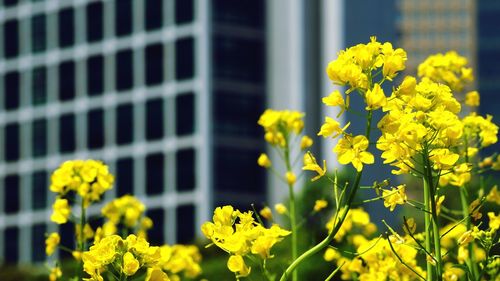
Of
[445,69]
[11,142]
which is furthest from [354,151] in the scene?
[11,142]

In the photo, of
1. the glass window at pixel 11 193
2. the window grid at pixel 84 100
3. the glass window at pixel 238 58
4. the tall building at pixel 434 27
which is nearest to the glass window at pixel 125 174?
the window grid at pixel 84 100

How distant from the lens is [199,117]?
55875 millimetres

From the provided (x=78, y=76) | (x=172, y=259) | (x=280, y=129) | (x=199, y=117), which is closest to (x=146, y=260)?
(x=172, y=259)

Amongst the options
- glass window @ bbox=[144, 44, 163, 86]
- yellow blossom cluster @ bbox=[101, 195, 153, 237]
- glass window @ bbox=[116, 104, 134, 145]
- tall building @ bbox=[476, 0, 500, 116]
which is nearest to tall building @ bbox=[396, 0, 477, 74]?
tall building @ bbox=[476, 0, 500, 116]

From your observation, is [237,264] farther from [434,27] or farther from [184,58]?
[434,27]

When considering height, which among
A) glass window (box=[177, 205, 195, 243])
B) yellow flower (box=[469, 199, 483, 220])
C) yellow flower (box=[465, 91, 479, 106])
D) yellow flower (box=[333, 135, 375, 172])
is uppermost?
yellow flower (box=[333, 135, 375, 172])

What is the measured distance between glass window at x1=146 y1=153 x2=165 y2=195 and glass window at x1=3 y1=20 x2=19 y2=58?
36.8 ft

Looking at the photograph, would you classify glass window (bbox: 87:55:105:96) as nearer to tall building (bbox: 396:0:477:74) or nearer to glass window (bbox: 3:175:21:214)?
glass window (bbox: 3:175:21:214)

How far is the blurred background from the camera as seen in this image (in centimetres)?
5588

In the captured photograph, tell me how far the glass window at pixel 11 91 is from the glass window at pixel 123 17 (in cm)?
653

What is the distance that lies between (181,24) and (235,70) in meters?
3.28

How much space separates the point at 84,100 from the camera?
60500mm

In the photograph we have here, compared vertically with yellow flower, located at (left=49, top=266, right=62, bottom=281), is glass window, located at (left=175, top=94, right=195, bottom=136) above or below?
below

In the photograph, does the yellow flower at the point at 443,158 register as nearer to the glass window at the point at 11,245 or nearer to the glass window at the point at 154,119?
the glass window at the point at 154,119
